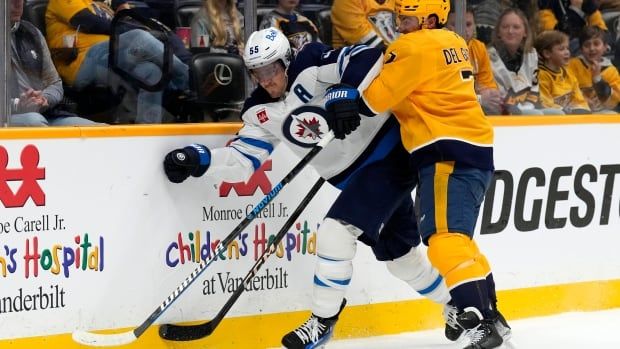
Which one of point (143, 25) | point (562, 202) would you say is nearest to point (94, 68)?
point (143, 25)

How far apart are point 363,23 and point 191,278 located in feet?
4.46

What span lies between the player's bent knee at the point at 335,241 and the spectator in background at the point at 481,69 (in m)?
1.28

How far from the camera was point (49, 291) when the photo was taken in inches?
162

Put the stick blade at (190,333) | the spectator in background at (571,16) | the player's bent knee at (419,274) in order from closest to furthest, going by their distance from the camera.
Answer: the stick blade at (190,333), the player's bent knee at (419,274), the spectator in background at (571,16)

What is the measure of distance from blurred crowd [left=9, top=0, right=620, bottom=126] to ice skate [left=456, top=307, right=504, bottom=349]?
1.23 meters

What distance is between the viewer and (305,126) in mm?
4398

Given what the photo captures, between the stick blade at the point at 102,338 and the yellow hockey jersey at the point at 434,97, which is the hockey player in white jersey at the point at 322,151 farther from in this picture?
the stick blade at the point at 102,338

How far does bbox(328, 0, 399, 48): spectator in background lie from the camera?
195 inches

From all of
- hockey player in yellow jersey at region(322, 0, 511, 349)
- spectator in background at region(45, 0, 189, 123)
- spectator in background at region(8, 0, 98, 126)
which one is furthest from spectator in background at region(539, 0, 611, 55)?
spectator in background at region(8, 0, 98, 126)

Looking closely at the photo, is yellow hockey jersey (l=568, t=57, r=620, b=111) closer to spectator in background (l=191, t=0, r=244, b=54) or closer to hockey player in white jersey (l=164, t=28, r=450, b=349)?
hockey player in white jersey (l=164, t=28, r=450, b=349)

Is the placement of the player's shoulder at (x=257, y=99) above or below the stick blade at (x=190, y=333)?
above

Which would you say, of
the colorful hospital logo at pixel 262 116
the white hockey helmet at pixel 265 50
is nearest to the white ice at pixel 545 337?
the colorful hospital logo at pixel 262 116

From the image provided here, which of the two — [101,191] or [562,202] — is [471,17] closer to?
[562,202]

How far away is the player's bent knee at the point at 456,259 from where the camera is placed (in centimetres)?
405
